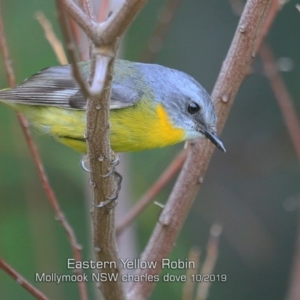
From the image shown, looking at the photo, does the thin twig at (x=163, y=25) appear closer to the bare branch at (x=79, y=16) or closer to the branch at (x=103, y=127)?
the branch at (x=103, y=127)

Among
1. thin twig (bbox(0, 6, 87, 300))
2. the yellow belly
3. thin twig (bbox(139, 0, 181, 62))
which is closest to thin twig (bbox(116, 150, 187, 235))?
the yellow belly

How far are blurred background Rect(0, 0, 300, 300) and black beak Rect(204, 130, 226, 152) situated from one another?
6.24 feet

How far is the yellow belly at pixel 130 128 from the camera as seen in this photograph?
298 cm

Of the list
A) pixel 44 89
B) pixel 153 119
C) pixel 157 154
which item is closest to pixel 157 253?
pixel 153 119

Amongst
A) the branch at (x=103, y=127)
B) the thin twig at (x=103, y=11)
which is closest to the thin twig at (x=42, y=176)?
the branch at (x=103, y=127)

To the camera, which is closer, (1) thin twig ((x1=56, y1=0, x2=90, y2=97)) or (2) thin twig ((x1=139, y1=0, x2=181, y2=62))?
(1) thin twig ((x1=56, y1=0, x2=90, y2=97))

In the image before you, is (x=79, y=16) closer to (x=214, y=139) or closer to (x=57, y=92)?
(x=214, y=139)

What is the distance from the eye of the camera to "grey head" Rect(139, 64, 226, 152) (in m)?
2.99

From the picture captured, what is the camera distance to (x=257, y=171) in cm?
547

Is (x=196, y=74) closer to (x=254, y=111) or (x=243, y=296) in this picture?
(x=254, y=111)

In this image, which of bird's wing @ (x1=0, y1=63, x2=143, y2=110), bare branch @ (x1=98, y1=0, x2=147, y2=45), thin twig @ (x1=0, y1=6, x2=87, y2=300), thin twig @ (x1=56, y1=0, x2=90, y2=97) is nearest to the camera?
thin twig @ (x1=56, y1=0, x2=90, y2=97)

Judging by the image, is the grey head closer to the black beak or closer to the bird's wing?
the black beak

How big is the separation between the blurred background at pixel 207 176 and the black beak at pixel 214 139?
1.90 meters

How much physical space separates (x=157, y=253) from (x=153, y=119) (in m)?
0.65
